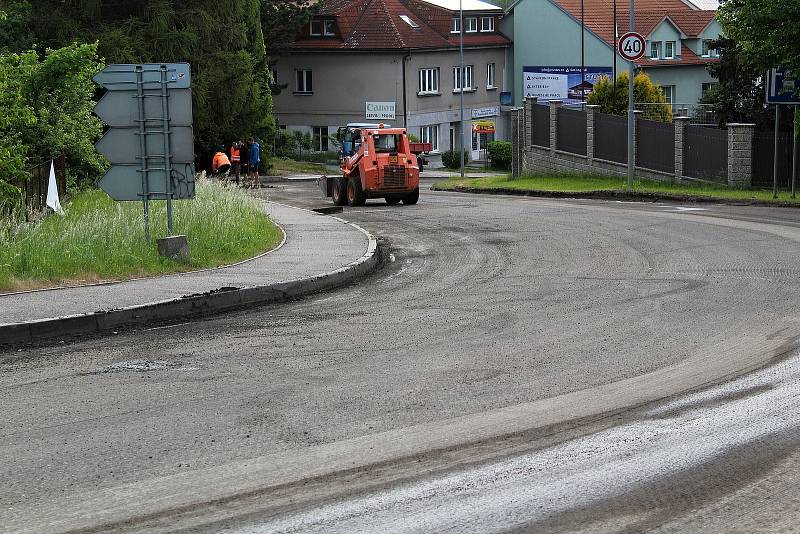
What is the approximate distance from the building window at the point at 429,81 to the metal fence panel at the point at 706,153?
38.1 m

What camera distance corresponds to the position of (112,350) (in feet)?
35.6

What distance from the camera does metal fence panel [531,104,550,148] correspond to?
152 ft

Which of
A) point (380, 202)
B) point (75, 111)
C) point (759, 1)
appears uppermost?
point (759, 1)

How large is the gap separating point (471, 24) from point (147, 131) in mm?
65961

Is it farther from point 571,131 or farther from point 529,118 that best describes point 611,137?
point 529,118

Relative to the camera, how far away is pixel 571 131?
44.3 meters

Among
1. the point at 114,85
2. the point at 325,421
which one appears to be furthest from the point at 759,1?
the point at 325,421

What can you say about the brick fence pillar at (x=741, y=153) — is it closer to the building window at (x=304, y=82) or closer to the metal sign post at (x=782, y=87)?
the metal sign post at (x=782, y=87)

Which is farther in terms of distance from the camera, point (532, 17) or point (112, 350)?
point (532, 17)

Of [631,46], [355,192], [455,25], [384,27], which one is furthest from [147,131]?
[455,25]

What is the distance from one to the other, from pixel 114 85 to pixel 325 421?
9507mm

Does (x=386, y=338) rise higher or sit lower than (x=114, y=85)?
lower

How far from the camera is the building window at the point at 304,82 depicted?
246 feet

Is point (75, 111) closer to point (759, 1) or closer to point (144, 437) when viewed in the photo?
point (759, 1)
